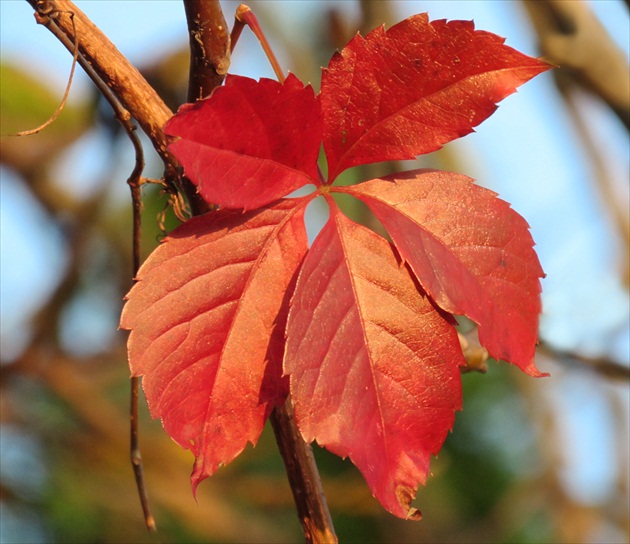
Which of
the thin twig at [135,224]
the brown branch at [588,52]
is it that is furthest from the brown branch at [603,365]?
the thin twig at [135,224]

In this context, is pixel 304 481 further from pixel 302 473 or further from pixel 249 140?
pixel 249 140

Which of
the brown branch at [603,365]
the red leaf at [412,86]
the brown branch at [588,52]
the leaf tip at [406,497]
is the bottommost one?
the brown branch at [603,365]

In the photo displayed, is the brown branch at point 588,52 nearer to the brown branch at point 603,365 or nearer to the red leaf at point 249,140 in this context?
the brown branch at point 603,365

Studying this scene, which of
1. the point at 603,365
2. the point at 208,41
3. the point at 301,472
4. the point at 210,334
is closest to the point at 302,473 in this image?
the point at 301,472

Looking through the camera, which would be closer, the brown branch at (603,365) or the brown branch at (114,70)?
the brown branch at (114,70)

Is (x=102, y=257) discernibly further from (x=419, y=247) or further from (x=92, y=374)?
(x=419, y=247)

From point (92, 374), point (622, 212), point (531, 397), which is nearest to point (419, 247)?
point (622, 212)
